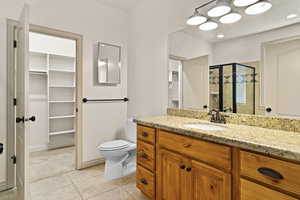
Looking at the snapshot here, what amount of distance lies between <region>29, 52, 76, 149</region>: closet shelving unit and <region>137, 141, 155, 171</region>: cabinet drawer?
6.93 feet

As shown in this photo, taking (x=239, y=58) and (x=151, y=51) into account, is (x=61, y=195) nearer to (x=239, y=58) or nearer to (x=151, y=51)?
(x=151, y=51)

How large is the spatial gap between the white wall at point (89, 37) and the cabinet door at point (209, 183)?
1.88 m

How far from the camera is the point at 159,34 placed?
241 centimetres

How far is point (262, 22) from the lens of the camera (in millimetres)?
1494

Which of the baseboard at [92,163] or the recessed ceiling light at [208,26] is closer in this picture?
the recessed ceiling light at [208,26]

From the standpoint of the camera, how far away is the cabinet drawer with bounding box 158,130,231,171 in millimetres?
1068

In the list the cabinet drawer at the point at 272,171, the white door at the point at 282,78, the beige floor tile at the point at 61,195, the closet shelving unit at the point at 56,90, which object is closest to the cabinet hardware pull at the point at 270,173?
the cabinet drawer at the point at 272,171

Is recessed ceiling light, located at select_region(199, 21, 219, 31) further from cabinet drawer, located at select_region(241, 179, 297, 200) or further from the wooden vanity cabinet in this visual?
cabinet drawer, located at select_region(241, 179, 297, 200)

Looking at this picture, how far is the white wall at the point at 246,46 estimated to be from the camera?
1.37 meters

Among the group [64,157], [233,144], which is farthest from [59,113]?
[233,144]

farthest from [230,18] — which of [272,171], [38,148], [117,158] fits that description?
[38,148]

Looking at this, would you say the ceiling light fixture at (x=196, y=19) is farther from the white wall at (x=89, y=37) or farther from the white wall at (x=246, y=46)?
the white wall at (x=89, y=37)

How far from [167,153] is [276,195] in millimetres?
792

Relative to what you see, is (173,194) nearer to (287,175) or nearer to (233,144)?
(233,144)
